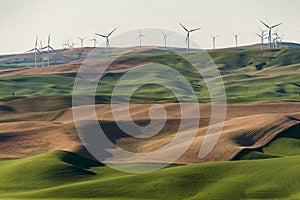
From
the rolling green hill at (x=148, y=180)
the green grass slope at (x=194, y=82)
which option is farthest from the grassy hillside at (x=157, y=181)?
the green grass slope at (x=194, y=82)

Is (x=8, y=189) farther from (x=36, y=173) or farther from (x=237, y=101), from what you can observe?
(x=237, y=101)

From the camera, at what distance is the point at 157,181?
4453cm

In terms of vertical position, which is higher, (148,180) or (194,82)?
(148,180)

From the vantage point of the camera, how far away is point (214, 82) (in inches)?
5684

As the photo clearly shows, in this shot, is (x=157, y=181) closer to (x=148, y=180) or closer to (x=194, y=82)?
(x=148, y=180)

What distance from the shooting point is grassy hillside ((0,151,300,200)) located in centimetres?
4181

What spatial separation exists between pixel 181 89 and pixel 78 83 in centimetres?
2686

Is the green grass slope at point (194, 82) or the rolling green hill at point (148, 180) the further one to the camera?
the green grass slope at point (194, 82)

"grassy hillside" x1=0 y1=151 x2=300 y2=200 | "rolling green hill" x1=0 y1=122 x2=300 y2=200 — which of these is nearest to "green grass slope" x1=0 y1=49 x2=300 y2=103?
"rolling green hill" x1=0 y1=122 x2=300 y2=200

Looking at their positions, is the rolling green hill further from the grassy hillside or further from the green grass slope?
the green grass slope

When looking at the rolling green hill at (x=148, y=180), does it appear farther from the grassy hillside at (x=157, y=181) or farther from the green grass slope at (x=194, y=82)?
the green grass slope at (x=194, y=82)

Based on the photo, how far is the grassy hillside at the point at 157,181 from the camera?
4181cm

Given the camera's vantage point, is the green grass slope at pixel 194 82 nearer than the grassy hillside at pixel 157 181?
No

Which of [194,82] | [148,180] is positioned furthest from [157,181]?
[194,82]
